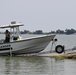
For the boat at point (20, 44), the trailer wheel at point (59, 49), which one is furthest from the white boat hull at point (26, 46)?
the trailer wheel at point (59, 49)

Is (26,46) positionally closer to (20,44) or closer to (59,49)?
(20,44)

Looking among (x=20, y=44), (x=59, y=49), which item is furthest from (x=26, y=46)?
(x=59, y=49)

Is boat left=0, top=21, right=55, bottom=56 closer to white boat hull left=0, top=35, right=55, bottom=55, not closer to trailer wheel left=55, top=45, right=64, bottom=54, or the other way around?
white boat hull left=0, top=35, right=55, bottom=55

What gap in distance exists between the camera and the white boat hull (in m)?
30.8

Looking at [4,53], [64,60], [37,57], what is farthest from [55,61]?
[4,53]

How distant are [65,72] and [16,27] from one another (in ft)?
37.0

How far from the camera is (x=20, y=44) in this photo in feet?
102

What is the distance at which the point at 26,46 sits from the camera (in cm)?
3117

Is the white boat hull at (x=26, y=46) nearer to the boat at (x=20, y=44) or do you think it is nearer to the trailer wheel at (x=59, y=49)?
the boat at (x=20, y=44)

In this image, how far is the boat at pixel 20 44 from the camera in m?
30.8

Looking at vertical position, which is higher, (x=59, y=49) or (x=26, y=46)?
(x=26, y=46)

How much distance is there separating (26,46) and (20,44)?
49cm

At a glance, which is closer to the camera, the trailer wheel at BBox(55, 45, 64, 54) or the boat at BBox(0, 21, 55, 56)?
the boat at BBox(0, 21, 55, 56)

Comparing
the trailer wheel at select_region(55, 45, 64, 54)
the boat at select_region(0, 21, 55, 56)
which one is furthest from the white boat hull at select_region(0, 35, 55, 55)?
the trailer wheel at select_region(55, 45, 64, 54)
